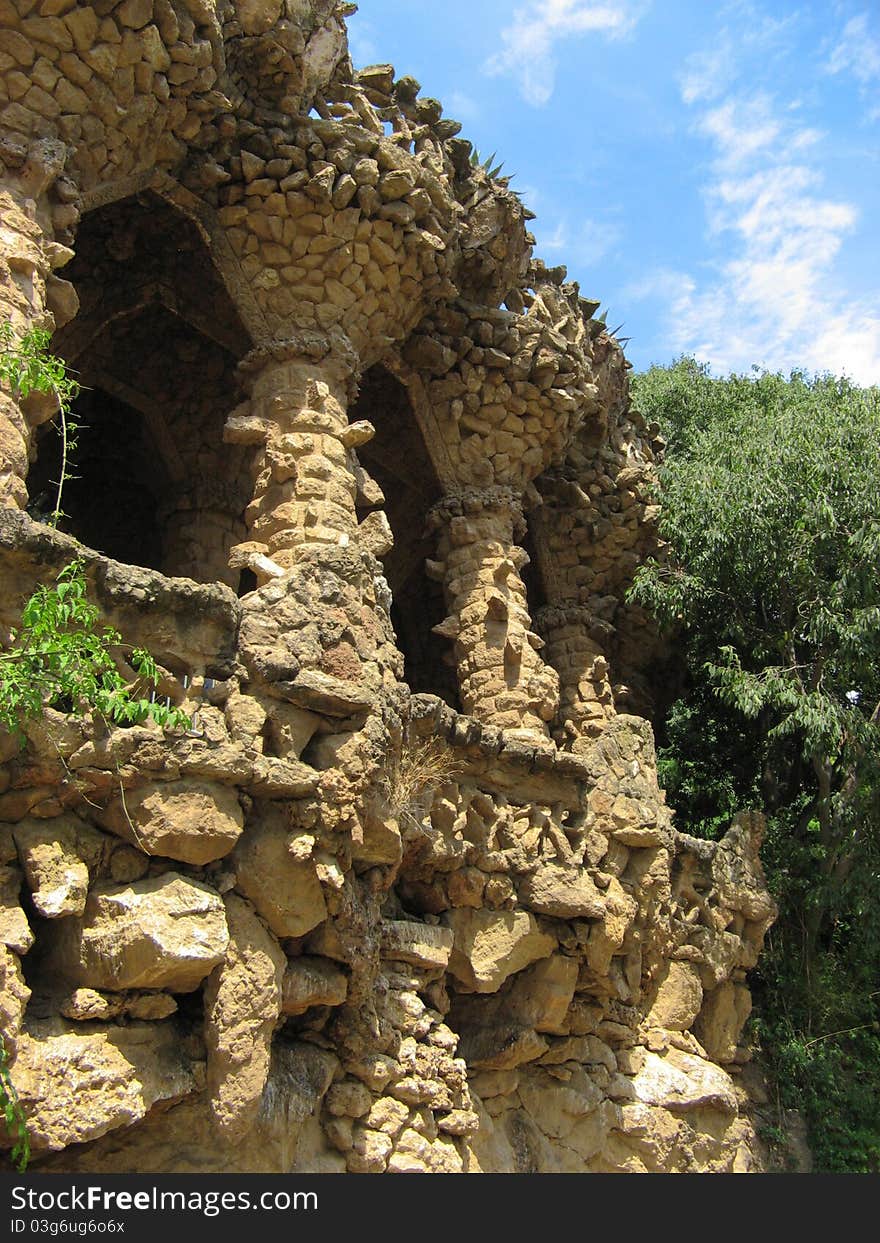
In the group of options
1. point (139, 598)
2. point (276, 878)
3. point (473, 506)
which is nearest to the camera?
point (139, 598)

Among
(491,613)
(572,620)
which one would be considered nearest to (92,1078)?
(491,613)

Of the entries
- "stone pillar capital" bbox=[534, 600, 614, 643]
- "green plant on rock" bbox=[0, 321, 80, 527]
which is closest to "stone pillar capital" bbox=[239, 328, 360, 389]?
"green plant on rock" bbox=[0, 321, 80, 527]

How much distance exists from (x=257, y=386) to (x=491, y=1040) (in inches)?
162

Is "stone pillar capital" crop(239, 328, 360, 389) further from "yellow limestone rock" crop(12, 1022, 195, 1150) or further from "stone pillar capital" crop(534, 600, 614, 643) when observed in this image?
"yellow limestone rock" crop(12, 1022, 195, 1150)

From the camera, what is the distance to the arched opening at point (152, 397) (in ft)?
29.1

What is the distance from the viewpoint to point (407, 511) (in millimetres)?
11578

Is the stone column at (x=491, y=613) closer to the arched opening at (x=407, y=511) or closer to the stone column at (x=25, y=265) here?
the arched opening at (x=407, y=511)

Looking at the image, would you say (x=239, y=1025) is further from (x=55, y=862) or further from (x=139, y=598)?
(x=139, y=598)

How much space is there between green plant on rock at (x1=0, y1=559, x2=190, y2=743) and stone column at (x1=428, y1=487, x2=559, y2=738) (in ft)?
12.6

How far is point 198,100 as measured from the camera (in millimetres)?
6895

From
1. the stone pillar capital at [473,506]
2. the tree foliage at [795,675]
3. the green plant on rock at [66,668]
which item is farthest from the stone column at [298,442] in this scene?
the tree foliage at [795,675]

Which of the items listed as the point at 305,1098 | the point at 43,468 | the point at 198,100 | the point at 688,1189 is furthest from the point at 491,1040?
the point at 43,468

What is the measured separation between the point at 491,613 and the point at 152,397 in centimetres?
347

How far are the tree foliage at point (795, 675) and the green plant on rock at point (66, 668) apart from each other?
5.95 m
